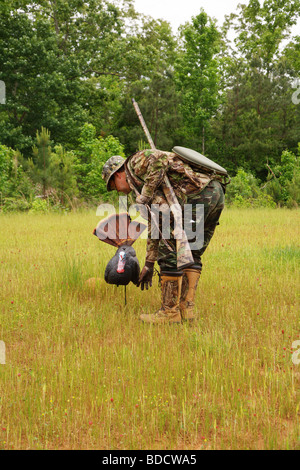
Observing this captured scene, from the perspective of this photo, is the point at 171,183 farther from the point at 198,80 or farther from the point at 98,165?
the point at 198,80

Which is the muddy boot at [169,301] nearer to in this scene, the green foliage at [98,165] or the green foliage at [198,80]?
the green foliage at [98,165]

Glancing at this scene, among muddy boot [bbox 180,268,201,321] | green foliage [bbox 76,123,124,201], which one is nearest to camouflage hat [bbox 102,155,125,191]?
muddy boot [bbox 180,268,201,321]

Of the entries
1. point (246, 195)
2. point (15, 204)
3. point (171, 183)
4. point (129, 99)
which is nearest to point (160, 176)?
point (171, 183)

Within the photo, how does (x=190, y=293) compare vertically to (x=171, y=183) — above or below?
below

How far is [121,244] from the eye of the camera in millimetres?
4848

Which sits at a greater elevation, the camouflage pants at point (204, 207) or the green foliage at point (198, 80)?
the green foliage at point (198, 80)

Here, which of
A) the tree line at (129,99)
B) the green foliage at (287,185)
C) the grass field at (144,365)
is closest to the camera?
the grass field at (144,365)

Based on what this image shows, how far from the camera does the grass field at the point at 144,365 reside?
270 cm

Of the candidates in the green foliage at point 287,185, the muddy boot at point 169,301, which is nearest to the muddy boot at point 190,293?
the muddy boot at point 169,301

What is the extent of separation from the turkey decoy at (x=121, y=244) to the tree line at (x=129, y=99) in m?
13.7

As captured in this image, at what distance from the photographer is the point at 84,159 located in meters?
24.0

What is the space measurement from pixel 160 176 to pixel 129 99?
68.8 ft

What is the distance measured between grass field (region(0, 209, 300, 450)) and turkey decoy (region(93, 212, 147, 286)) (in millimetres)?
441

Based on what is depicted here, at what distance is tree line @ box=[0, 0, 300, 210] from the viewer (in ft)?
72.9
